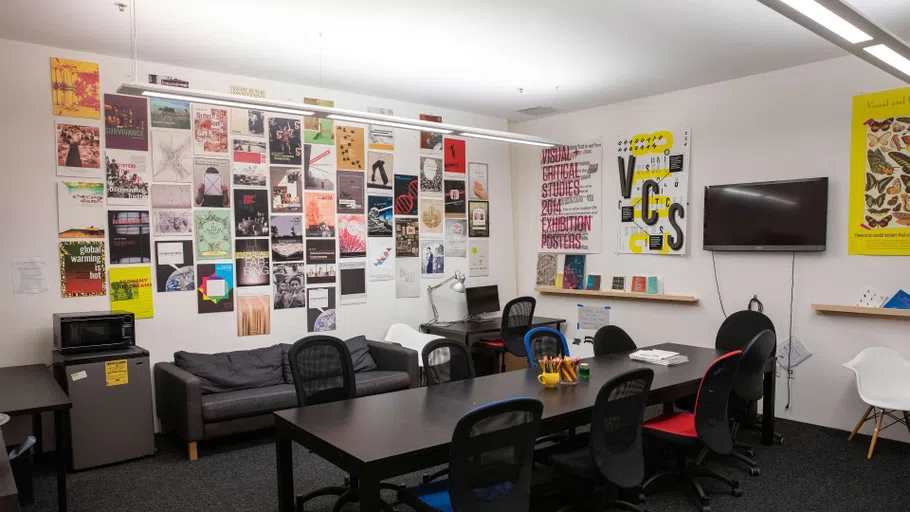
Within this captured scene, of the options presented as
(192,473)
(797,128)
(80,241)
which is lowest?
(192,473)

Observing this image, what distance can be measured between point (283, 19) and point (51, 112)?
203 cm

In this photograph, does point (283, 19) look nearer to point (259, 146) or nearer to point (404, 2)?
point (404, 2)

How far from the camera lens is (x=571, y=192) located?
693 centimetres

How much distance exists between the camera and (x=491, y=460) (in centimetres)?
258

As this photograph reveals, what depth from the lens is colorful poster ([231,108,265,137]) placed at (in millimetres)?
5387

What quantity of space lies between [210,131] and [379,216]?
1796 millimetres

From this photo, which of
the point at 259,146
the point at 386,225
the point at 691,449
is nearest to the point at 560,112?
the point at 386,225

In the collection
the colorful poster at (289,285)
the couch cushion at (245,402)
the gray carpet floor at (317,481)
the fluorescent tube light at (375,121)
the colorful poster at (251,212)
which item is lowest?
the gray carpet floor at (317,481)

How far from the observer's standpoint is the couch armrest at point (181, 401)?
439 centimetres

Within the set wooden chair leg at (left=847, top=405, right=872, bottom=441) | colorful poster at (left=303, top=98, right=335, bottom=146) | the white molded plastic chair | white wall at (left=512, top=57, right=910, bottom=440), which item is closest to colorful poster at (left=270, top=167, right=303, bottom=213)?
colorful poster at (left=303, top=98, right=335, bottom=146)

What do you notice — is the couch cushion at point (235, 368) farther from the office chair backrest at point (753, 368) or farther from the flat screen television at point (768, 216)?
the flat screen television at point (768, 216)

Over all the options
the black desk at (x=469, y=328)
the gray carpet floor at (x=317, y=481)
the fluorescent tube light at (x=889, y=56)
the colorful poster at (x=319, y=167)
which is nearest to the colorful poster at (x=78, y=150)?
the colorful poster at (x=319, y=167)

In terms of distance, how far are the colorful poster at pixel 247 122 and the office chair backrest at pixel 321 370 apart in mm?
2434

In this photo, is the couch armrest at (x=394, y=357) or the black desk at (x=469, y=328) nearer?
the couch armrest at (x=394, y=357)
